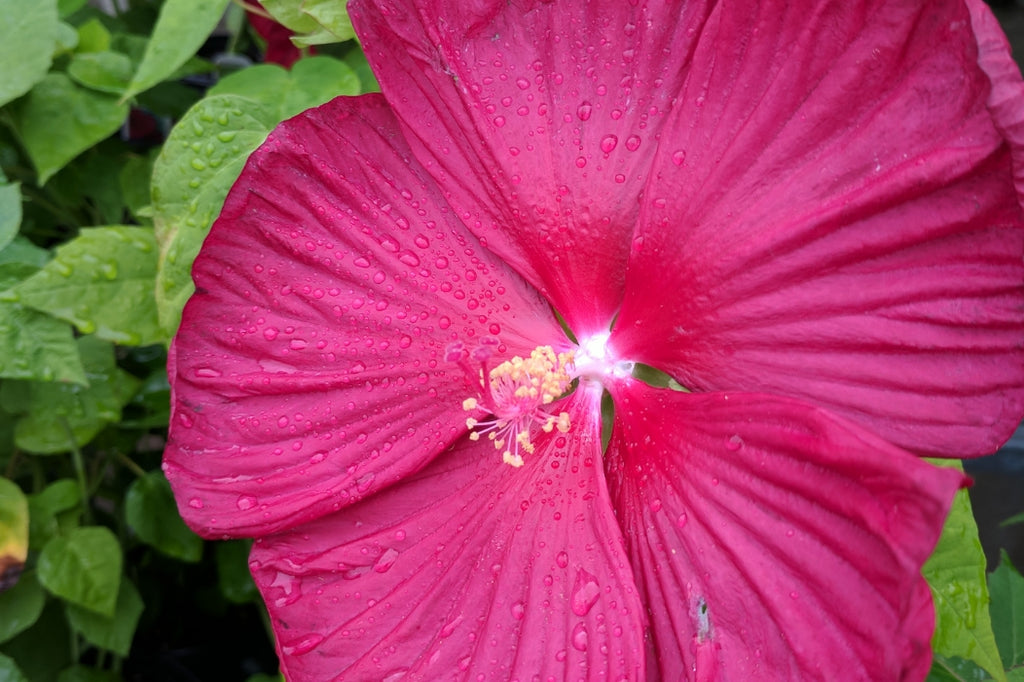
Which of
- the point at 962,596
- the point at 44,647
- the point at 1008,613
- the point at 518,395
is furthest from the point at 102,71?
the point at 1008,613

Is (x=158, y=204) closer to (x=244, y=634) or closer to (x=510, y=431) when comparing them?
(x=510, y=431)

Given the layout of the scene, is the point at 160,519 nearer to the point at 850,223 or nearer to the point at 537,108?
the point at 537,108

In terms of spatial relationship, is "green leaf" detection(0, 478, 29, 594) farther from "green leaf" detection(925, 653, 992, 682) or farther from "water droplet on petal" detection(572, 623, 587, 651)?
"green leaf" detection(925, 653, 992, 682)

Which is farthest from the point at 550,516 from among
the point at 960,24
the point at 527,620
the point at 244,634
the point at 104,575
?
the point at 244,634

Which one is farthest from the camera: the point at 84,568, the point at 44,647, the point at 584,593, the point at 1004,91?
the point at 44,647

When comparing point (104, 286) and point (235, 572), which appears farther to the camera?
point (235, 572)

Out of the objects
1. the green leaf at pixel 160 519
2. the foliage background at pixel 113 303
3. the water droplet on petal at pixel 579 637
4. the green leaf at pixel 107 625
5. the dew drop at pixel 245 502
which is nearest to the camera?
the water droplet on petal at pixel 579 637

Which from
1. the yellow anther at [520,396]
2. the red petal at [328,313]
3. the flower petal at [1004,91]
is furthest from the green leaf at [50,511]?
the flower petal at [1004,91]

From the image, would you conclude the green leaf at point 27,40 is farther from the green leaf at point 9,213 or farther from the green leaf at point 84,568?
the green leaf at point 84,568
